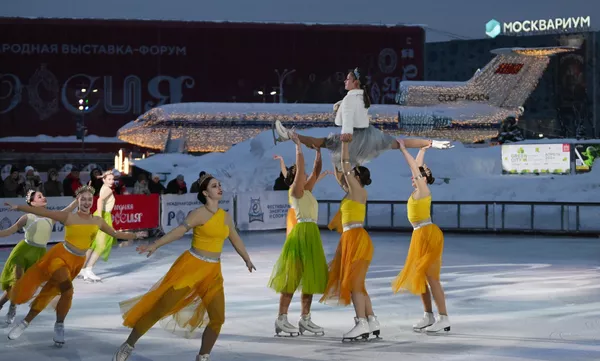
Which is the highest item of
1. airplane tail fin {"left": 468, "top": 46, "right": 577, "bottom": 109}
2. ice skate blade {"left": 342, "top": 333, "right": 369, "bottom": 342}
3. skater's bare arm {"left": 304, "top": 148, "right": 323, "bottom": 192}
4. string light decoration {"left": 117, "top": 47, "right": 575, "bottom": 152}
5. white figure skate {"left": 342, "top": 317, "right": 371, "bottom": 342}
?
airplane tail fin {"left": 468, "top": 46, "right": 577, "bottom": 109}

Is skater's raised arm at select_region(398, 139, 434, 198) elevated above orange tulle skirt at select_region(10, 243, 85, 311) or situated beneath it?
elevated above

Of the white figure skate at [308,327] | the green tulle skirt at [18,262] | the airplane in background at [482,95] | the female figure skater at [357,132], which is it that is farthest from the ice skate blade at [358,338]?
the airplane in background at [482,95]

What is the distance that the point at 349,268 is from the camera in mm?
9492

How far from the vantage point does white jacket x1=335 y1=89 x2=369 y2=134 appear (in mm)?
10273

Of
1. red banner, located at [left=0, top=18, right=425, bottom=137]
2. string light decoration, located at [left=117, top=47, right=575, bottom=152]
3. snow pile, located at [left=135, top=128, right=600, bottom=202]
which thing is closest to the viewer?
snow pile, located at [left=135, top=128, right=600, bottom=202]

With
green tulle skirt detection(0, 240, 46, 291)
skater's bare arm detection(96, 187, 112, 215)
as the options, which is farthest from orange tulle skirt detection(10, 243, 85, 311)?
skater's bare arm detection(96, 187, 112, 215)

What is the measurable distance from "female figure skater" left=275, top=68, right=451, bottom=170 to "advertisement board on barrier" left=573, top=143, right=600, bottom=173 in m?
26.7

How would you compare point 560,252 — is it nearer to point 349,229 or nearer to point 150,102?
point 349,229

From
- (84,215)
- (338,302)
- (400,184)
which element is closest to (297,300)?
(338,302)

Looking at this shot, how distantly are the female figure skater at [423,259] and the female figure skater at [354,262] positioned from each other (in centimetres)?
69

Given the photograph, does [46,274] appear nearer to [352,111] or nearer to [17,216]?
[352,111]

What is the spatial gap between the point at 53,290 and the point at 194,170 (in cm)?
3123

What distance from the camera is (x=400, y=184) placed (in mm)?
35781

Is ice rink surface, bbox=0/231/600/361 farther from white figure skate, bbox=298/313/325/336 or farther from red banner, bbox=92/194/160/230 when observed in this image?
red banner, bbox=92/194/160/230
